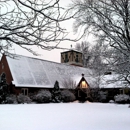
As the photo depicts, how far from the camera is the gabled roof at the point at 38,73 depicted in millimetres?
29406

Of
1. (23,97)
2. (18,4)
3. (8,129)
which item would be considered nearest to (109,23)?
(8,129)

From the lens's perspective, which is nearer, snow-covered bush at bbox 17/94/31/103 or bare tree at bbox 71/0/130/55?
bare tree at bbox 71/0/130/55

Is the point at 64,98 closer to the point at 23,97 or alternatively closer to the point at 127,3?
the point at 23,97

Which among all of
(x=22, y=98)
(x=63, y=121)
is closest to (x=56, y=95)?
(x=22, y=98)

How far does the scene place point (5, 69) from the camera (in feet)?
99.1

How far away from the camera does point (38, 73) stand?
32.6 meters

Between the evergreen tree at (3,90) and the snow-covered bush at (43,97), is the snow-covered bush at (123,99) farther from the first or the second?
the evergreen tree at (3,90)

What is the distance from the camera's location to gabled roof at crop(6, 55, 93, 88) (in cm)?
2941

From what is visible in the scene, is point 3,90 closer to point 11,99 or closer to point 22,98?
point 11,99

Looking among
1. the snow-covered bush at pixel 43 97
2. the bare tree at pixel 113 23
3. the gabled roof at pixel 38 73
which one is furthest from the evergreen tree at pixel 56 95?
the bare tree at pixel 113 23

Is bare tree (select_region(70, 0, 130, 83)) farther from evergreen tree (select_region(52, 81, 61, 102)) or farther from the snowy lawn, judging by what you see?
evergreen tree (select_region(52, 81, 61, 102))

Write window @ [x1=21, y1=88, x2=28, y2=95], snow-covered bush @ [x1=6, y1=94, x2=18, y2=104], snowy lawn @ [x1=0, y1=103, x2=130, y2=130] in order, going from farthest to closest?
window @ [x1=21, y1=88, x2=28, y2=95] < snow-covered bush @ [x1=6, y1=94, x2=18, y2=104] < snowy lawn @ [x1=0, y1=103, x2=130, y2=130]

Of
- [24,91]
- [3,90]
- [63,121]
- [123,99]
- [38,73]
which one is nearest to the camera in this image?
[63,121]

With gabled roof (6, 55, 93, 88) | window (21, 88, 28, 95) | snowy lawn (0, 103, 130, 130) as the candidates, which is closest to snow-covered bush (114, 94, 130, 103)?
gabled roof (6, 55, 93, 88)
